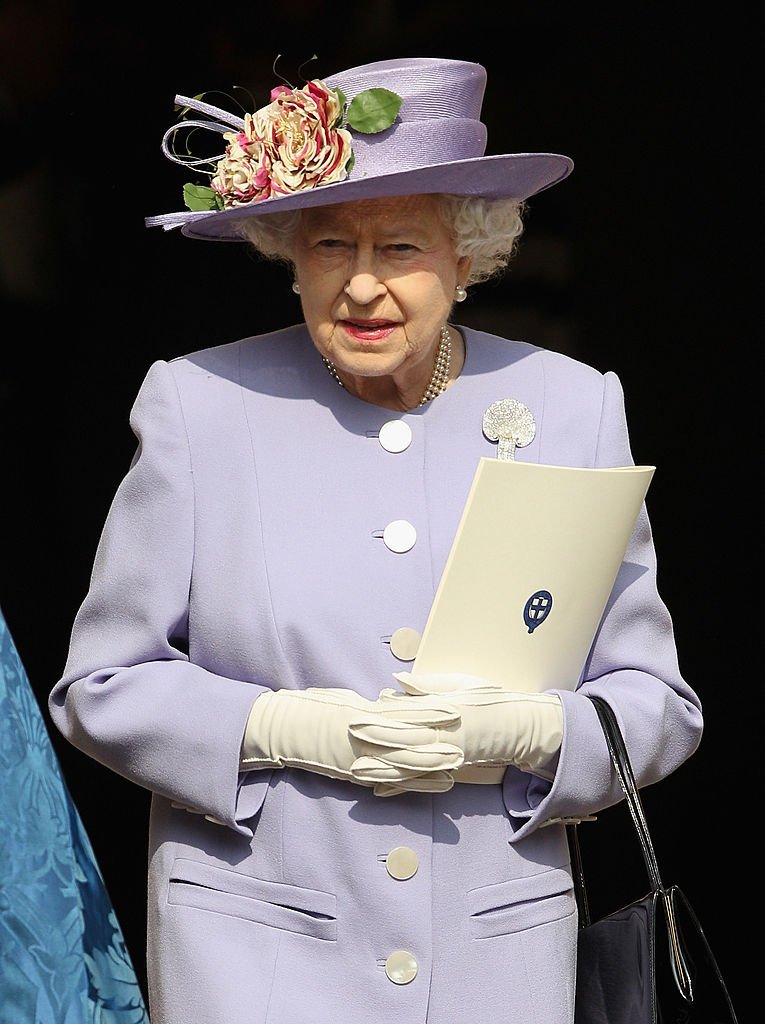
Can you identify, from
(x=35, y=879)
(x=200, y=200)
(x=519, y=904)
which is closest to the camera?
(x=35, y=879)

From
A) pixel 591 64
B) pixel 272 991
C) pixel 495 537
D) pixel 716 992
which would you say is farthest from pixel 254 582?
pixel 591 64

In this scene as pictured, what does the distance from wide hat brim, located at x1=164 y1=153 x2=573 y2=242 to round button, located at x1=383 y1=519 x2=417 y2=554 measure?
54 centimetres

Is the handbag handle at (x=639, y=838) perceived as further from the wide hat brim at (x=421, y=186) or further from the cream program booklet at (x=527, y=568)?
the wide hat brim at (x=421, y=186)

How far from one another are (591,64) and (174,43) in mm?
Result: 999

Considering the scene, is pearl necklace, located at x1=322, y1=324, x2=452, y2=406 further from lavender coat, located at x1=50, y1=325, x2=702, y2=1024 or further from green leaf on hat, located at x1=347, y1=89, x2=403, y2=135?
green leaf on hat, located at x1=347, y1=89, x2=403, y2=135

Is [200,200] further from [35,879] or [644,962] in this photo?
[644,962]

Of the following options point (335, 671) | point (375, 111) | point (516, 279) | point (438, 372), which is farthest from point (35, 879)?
point (516, 279)

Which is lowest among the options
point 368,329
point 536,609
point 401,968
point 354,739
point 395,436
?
point 401,968

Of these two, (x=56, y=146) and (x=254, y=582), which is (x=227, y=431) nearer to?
(x=254, y=582)

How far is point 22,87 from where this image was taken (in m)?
4.37

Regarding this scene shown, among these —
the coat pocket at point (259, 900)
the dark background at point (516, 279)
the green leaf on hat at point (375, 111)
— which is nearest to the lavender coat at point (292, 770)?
the coat pocket at point (259, 900)

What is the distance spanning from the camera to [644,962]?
3.08 meters

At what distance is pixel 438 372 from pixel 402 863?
0.85 m

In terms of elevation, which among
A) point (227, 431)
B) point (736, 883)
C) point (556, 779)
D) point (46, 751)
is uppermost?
point (227, 431)
